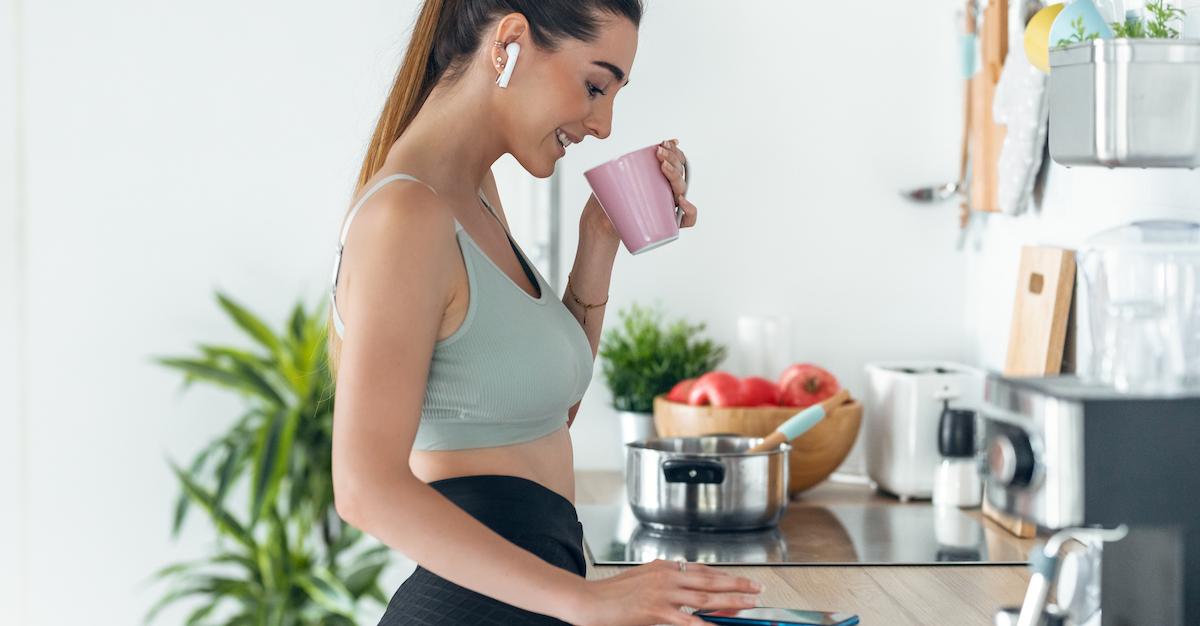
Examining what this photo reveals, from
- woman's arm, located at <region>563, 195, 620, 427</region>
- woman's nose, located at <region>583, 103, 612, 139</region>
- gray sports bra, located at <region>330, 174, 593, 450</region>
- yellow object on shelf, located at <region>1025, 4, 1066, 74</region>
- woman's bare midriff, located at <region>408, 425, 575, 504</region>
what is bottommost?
woman's bare midriff, located at <region>408, 425, 575, 504</region>

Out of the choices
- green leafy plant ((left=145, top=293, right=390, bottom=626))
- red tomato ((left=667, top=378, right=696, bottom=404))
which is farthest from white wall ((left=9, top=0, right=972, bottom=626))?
red tomato ((left=667, top=378, right=696, bottom=404))

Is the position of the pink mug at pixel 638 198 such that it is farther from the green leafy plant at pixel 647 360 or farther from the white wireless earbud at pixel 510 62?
the green leafy plant at pixel 647 360

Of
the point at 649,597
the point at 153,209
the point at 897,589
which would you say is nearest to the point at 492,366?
the point at 649,597

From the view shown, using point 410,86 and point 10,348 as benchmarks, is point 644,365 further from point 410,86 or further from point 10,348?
point 10,348

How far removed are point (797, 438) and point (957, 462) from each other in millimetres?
247

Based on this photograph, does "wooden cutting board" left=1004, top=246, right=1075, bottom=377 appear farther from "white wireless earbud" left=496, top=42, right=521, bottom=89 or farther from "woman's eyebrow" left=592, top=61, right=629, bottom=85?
"white wireless earbud" left=496, top=42, right=521, bottom=89

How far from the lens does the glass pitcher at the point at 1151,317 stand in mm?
1005

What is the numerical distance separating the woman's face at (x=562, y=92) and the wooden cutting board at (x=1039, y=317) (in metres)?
0.80

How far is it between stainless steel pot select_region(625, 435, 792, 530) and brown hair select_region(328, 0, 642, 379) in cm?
58

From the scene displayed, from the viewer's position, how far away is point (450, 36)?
4.45 ft

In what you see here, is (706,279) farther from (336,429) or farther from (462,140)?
(336,429)

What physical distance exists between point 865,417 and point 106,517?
5.96 ft

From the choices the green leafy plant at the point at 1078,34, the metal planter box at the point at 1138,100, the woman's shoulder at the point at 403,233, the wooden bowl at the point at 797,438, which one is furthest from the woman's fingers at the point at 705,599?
the wooden bowl at the point at 797,438

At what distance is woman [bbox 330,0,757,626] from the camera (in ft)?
3.57
